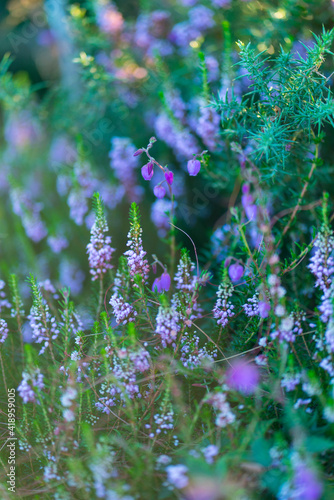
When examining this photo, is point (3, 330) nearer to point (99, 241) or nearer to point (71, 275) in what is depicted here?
point (99, 241)

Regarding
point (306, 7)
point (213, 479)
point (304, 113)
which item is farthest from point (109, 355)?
point (306, 7)

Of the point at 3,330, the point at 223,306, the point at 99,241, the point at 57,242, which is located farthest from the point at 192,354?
the point at 57,242

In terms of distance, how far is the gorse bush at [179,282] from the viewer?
101cm

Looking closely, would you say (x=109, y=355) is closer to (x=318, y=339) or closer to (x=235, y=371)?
(x=235, y=371)

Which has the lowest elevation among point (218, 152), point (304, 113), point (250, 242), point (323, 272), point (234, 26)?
point (323, 272)

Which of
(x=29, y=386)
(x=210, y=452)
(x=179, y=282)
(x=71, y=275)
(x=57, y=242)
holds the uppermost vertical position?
(x=57, y=242)

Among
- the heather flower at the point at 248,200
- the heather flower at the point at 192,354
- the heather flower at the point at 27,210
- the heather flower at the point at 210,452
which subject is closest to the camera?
the heather flower at the point at 210,452

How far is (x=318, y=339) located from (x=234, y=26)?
2.11 metres

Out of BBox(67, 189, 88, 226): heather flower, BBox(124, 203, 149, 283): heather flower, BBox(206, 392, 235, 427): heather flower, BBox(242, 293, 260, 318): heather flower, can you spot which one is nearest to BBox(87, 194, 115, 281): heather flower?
BBox(124, 203, 149, 283): heather flower

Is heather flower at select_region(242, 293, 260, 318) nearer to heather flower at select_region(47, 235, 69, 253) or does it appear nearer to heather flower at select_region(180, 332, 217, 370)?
heather flower at select_region(180, 332, 217, 370)

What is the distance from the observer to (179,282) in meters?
1.35

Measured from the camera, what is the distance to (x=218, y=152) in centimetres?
203

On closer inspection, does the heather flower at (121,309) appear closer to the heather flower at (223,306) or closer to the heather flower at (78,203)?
the heather flower at (223,306)

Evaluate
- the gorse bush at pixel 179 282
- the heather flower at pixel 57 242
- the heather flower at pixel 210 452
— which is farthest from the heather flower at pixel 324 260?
the heather flower at pixel 57 242
